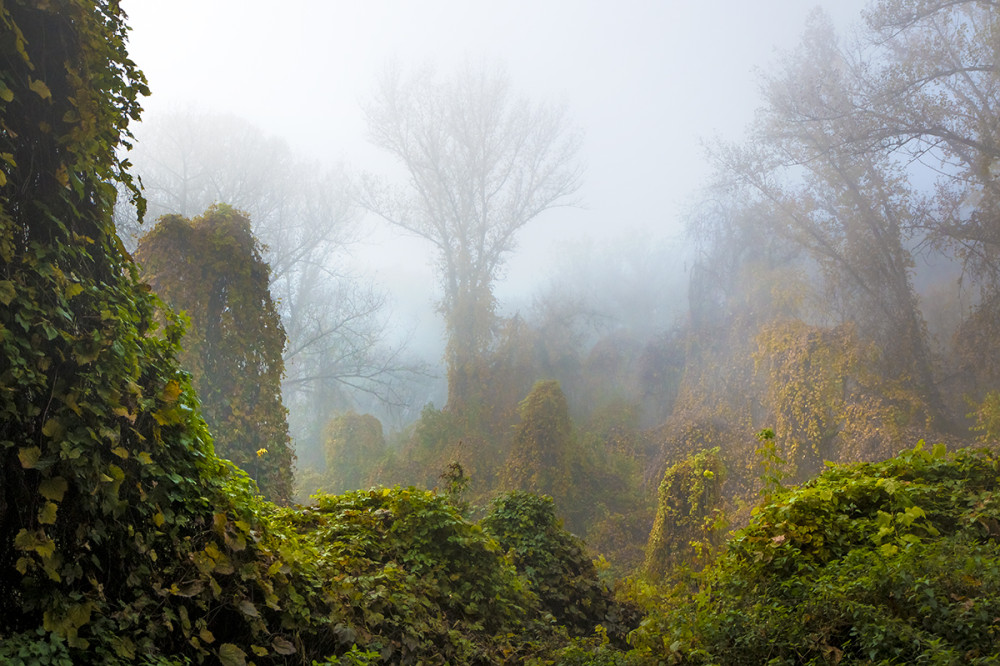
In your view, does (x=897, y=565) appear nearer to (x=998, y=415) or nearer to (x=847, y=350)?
(x=998, y=415)

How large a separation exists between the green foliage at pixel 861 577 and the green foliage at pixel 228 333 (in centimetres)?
584

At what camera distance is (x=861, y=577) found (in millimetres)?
2850

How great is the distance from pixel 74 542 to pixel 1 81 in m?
1.77

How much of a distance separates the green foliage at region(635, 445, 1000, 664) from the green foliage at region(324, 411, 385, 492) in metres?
16.0

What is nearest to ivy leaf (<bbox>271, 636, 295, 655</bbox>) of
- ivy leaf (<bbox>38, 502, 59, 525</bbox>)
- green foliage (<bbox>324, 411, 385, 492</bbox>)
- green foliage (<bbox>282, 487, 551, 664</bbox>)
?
green foliage (<bbox>282, 487, 551, 664</bbox>)

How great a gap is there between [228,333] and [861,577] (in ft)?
24.6

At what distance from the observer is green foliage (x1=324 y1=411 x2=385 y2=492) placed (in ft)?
62.6

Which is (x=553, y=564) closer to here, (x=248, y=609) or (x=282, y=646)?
(x=282, y=646)

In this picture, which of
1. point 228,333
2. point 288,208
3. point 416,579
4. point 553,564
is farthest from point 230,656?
point 288,208

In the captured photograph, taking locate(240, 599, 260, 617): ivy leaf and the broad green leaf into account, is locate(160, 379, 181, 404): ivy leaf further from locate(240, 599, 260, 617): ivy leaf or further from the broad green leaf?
locate(240, 599, 260, 617): ivy leaf

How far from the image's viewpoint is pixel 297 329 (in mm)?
22484

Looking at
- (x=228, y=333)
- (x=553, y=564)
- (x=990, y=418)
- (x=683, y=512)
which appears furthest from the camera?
(x=683, y=512)

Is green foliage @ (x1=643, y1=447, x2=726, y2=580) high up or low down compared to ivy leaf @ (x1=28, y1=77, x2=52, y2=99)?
down

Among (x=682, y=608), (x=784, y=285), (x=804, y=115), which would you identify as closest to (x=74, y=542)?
(x=682, y=608)
